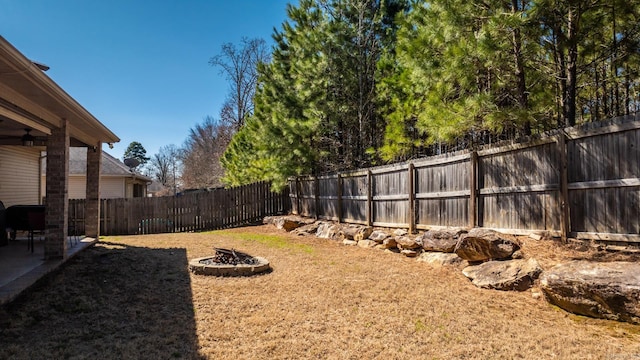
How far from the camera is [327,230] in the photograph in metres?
11.0

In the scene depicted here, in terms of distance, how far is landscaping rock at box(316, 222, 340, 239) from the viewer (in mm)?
10695

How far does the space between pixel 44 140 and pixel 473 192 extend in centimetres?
882

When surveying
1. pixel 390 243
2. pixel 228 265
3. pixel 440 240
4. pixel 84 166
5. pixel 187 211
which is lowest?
pixel 228 265

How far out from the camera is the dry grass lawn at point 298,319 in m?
3.38

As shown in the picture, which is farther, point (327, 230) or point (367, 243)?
point (327, 230)

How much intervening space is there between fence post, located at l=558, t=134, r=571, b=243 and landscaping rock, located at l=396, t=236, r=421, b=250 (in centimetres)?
290

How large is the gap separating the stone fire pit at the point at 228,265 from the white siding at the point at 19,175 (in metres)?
6.83

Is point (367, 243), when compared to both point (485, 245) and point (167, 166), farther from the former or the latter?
point (167, 166)

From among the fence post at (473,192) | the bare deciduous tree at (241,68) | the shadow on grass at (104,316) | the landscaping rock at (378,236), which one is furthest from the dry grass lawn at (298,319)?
the bare deciduous tree at (241,68)

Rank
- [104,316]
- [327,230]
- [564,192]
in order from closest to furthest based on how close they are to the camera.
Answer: [104,316], [564,192], [327,230]

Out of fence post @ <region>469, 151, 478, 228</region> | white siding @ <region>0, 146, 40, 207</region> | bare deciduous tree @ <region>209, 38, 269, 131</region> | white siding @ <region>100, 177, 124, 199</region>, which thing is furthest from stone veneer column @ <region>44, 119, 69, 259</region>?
bare deciduous tree @ <region>209, 38, 269, 131</region>

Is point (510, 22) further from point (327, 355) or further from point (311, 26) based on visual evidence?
point (311, 26)

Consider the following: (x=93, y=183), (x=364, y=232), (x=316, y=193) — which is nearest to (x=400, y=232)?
(x=364, y=232)

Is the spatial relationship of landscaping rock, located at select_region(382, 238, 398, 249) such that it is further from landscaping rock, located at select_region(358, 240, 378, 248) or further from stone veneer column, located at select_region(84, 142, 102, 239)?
stone veneer column, located at select_region(84, 142, 102, 239)
